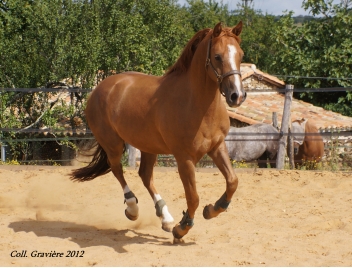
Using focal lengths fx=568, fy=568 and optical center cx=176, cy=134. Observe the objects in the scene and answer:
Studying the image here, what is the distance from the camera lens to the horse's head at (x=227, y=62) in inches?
178

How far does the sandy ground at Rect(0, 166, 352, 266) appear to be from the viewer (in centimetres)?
493

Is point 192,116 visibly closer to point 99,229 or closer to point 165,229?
point 165,229

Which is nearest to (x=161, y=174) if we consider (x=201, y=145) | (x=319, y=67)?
(x=201, y=145)

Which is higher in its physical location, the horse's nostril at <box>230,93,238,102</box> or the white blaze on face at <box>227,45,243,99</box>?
the white blaze on face at <box>227,45,243,99</box>

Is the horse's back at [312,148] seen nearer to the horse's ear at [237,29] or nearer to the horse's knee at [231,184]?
the horse's knee at [231,184]

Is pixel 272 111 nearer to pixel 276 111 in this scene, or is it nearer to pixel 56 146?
pixel 276 111

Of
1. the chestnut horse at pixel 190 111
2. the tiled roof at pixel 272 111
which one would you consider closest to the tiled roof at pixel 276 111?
the tiled roof at pixel 272 111

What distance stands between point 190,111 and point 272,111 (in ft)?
44.1

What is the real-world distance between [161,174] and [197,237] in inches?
128

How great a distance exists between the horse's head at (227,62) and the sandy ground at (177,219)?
4.59 feet

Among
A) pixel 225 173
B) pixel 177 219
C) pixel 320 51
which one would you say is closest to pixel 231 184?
pixel 225 173

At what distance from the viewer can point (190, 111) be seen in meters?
5.14

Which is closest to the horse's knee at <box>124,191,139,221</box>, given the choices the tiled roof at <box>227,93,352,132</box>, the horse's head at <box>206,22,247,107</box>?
the horse's head at <box>206,22,247,107</box>

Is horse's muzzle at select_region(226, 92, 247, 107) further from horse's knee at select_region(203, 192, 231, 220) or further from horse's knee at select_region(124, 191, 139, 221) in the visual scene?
horse's knee at select_region(124, 191, 139, 221)
